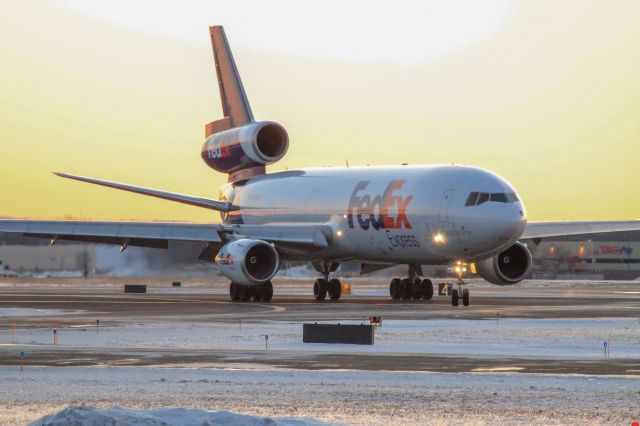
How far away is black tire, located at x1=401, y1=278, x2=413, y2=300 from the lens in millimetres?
52625

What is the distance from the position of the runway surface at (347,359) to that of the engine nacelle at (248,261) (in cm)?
701

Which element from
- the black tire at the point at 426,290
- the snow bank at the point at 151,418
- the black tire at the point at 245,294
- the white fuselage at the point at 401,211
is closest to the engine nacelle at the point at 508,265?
the white fuselage at the point at 401,211

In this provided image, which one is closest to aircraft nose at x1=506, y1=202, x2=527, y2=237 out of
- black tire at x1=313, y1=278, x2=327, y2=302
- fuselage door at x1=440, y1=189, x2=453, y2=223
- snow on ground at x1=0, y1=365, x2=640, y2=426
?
fuselage door at x1=440, y1=189, x2=453, y2=223

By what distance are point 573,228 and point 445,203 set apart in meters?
10.0

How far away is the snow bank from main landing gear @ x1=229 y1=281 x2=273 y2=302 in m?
36.8

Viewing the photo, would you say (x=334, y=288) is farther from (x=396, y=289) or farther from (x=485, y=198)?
(x=485, y=198)

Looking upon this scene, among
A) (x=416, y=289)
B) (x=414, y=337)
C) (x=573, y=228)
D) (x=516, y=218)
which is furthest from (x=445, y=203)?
(x=414, y=337)

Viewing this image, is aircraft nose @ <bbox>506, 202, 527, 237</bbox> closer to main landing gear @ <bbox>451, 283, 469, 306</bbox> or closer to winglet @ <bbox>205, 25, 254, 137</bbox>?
main landing gear @ <bbox>451, 283, 469, 306</bbox>

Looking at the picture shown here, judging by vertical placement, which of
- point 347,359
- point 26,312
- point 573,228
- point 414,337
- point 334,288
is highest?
point 573,228

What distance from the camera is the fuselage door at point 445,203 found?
46.6 m

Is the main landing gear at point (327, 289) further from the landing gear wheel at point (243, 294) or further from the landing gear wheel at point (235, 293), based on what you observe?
the landing gear wheel at point (235, 293)

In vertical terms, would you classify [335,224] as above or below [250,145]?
below

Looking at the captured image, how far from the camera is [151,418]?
42.8 feet

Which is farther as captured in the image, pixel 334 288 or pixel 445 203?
pixel 334 288
